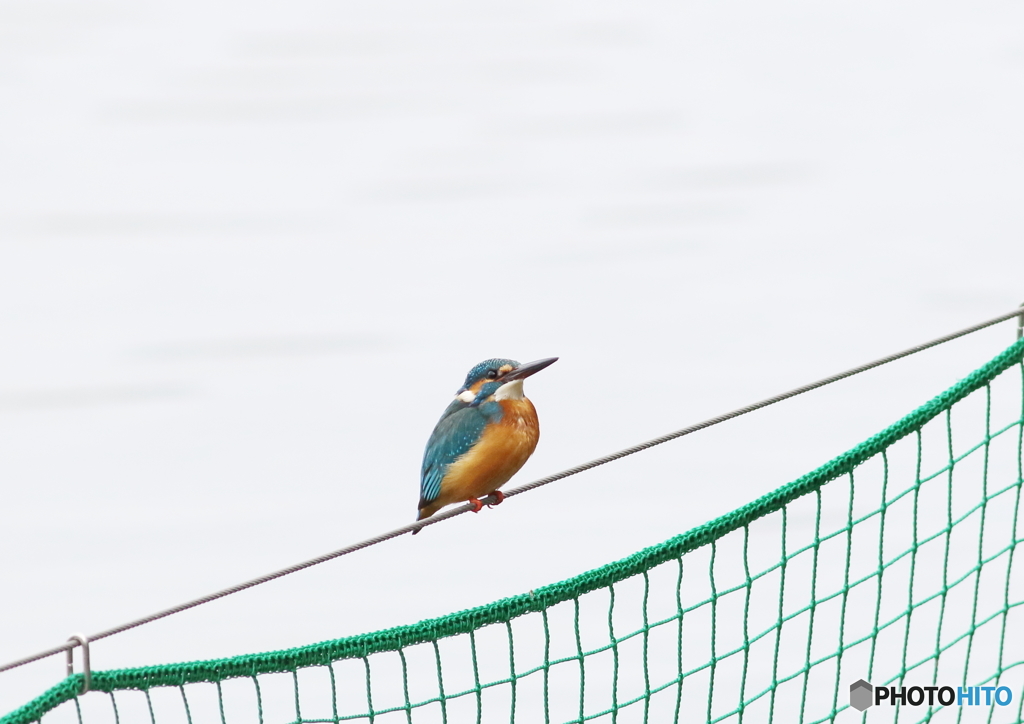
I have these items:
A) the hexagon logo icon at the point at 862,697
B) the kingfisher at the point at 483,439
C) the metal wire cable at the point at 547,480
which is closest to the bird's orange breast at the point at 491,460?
the kingfisher at the point at 483,439

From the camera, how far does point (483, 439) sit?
377 centimetres

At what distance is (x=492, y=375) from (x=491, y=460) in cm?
26

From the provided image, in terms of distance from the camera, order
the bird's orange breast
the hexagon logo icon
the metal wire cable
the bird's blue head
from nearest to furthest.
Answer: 1. the metal wire cable
2. the hexagon logo icon
3. the bird's orange breast
4. the bird's blue head

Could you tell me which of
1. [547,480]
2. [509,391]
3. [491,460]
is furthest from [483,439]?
[547,480]

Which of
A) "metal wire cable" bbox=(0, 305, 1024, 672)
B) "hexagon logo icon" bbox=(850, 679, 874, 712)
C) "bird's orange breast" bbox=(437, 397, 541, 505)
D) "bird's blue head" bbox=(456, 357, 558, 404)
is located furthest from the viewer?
"bird's blue head" bbox=(456, 357, 558, 404)

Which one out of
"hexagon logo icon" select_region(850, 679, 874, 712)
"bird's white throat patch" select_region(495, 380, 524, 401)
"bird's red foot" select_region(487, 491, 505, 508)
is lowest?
"hexagon logo icon" select_region(850, 679, 874, 712)

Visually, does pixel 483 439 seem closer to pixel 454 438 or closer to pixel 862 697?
pixel 454 438

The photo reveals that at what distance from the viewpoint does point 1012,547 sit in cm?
323

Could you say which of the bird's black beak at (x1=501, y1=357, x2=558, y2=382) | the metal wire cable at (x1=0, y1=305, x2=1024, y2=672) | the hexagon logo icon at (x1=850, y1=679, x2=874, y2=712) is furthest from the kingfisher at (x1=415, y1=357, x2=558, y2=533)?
the hexagon logo icon at (x1=850, y1=679, x2=874, y2=712)

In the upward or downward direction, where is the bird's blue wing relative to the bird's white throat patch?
downward

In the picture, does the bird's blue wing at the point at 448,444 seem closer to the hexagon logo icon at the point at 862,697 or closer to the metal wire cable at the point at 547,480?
the metal wire cable at the point at 547,480

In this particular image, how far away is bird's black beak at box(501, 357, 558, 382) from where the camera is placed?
12.6 ft

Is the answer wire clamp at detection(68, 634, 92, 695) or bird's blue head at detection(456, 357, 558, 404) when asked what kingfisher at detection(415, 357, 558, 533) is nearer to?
bird's blue head at detection(456, 357, 558, 404)

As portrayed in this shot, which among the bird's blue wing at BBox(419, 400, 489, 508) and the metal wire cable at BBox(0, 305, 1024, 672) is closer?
the metal wire cable at BBox(0, 305, 1024, 672)
